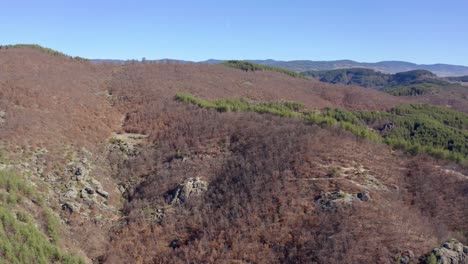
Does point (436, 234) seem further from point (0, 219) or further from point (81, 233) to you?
point (0, 219)

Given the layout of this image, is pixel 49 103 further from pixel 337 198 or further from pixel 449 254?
pixel 449 254

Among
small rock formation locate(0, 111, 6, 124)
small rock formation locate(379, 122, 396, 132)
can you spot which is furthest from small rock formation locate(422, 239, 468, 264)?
small rock formation locate(379, 122, 396, 132)

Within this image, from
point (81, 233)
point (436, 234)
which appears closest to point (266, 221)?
point (436, 234)

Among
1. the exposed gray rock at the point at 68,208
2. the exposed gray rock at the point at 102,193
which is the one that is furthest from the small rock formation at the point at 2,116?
the exposed gray rock at the point at 68,208

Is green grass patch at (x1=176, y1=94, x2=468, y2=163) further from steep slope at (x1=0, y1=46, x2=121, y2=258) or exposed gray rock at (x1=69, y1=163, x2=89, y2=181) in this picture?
exposed gray rock at (x1=69, y1=163, x2=89, y2=181)

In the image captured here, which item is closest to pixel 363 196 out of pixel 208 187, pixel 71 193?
pixel 208 187

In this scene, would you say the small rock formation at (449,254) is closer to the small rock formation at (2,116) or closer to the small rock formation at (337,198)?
the small rock formation at (337,198)
